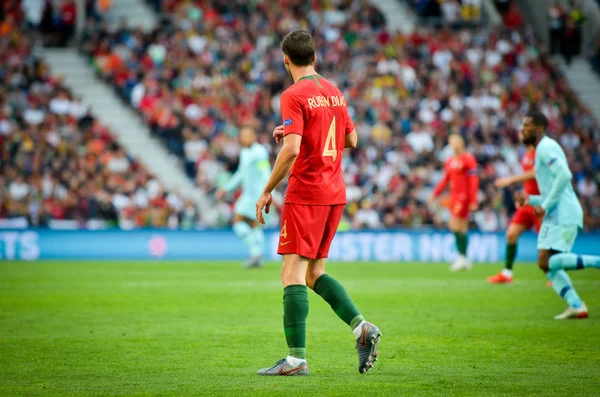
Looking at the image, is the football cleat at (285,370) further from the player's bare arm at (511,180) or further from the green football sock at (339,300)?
the player's bare arm at (511,180)

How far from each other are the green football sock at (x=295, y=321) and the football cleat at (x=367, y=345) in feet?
1.42

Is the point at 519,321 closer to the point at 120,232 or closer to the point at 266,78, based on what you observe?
the point at 120,232

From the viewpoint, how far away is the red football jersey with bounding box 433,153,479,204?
20.8m

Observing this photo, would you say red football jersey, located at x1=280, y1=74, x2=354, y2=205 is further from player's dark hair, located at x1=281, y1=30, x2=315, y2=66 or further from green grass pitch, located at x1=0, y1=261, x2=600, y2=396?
green grass pitch, located at x1=0, y1=261, x2=600, y2=396

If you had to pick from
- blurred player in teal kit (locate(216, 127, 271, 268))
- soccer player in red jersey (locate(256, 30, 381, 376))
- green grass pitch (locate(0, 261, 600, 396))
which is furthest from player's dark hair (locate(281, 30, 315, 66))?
blurred player in teal kit (locate(216, 127, 271, 268))

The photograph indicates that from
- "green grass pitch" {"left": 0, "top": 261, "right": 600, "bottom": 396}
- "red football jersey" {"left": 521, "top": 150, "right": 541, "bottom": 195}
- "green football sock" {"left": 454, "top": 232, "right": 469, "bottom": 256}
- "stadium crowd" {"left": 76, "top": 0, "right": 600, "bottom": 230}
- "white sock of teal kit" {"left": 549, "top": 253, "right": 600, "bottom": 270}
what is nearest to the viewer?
"green grass pitch" {"left": 0, "top": 261, "right": 600, "bottom": 396}

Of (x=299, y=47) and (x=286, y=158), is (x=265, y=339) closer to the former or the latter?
(x=286, y=158)

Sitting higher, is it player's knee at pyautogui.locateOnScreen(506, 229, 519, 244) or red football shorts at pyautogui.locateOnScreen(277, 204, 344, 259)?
red football shorts at pyautogui.locateOnScreen(277, 204, 344, 259)

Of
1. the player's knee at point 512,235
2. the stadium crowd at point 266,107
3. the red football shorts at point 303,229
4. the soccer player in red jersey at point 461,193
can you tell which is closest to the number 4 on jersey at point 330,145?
the red football shorts at point 303,229

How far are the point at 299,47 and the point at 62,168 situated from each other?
20748 mm

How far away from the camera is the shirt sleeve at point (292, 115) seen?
7164mm

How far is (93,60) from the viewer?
31.6 meters

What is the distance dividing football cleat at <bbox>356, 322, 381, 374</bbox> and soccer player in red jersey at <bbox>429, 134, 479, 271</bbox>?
13661 mm

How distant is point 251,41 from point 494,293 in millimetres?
18664
